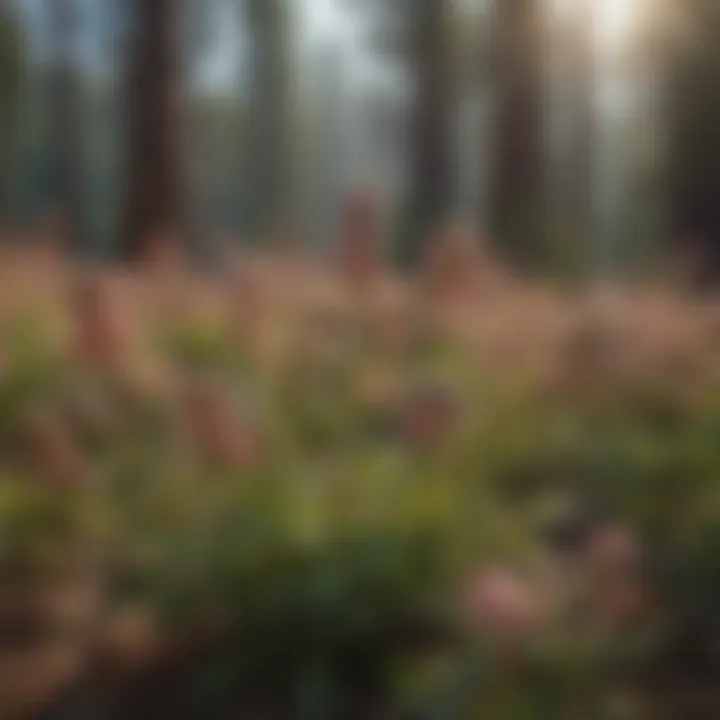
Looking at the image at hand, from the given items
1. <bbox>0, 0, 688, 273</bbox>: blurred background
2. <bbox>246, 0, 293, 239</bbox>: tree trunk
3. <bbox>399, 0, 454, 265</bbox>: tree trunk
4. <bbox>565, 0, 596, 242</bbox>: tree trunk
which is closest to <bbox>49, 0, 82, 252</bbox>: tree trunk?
<bbox>0, 0, 688, 273</bbox>: blurred background

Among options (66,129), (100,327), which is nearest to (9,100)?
(66,129)

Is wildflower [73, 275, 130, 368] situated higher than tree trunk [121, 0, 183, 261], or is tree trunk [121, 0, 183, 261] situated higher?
tree trunk [121, 0, 183, 261]

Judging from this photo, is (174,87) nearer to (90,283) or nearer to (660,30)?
(90,283)

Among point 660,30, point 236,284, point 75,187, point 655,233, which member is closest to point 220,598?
point 236,284

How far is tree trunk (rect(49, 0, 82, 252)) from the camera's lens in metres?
1.64

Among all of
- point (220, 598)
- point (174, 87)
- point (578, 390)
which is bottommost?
point (220, 598)

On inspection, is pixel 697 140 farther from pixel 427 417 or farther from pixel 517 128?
pixel 427 417

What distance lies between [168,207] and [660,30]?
18.4 inches

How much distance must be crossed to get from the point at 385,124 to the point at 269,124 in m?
0.10

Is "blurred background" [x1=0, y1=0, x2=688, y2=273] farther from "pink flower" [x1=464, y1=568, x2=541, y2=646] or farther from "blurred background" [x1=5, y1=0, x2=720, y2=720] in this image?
"pink flower" [x1=464, y1=568, x2=541, y2=646]

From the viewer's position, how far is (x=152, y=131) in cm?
164

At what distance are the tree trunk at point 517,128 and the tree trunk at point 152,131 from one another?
0.29 metres

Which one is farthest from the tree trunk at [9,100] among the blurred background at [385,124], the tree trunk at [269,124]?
the tree trunk at [269,124]

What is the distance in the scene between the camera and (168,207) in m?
1.65
